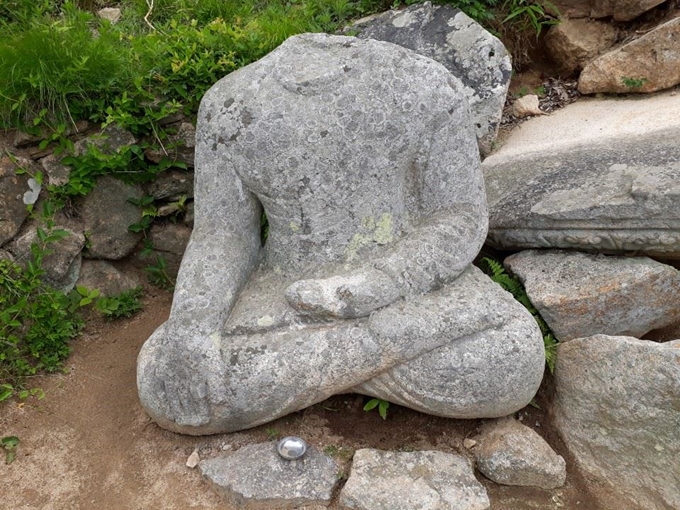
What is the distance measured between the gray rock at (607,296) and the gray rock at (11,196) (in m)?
2.66

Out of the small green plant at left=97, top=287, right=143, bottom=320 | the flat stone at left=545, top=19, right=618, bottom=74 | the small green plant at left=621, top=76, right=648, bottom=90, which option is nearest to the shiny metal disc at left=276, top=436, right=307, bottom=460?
the small green plant at left=97, top=287, right=143, bottom=320

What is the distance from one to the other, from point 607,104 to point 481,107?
0.96m

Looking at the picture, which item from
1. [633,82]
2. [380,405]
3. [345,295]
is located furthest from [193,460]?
[633,82]

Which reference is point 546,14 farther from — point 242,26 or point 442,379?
point 442,379

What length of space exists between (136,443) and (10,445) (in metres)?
0.55

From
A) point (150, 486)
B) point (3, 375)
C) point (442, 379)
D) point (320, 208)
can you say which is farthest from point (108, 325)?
point (442, 379)

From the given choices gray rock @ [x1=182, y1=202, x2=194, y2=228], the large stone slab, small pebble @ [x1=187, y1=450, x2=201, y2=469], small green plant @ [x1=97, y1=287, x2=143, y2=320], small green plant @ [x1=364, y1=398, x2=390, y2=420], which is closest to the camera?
small pebble @ [x1=187, y1=450, x2=201, y2=469]

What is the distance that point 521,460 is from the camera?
8.58 feet

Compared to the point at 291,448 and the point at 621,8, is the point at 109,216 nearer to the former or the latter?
the point at 291,448

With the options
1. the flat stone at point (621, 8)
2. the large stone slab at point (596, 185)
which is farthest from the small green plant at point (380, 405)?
the flat stone at point (621, 8)

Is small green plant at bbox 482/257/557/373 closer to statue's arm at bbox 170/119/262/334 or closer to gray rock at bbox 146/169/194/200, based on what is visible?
statue's arm at bbox 170/119/262/334

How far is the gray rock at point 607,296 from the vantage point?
10.1ft

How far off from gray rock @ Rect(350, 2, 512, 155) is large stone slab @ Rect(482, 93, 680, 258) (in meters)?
0.27

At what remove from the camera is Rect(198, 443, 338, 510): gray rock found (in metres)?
2.51
